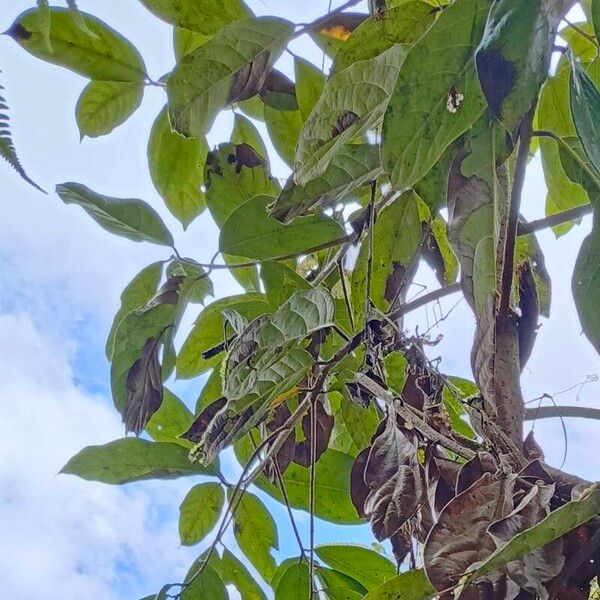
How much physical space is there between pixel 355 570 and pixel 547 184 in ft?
1.29

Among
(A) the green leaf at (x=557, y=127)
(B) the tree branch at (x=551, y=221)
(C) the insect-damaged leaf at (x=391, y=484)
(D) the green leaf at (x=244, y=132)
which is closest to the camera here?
(C) the insect-damaged leaf at (x=391, y=484)

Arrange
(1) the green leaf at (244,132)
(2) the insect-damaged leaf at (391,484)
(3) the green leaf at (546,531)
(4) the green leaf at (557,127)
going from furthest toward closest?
(1) the green leaf at (244,132), (4) the green leaf at (557,127), (2) the insect-damaged leaf at (391,484), (3) the green leaf at (546,531)

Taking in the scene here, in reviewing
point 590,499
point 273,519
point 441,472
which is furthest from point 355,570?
point 590,499

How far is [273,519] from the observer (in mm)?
644

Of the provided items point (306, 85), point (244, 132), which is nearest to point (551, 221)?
point (306, 85)

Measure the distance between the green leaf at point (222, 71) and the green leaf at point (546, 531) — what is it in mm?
332

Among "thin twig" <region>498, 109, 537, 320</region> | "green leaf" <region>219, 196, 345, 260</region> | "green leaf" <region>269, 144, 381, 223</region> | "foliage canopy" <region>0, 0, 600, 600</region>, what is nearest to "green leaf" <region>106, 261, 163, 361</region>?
"foliage canopy" <region>0, 0, 600, 600</region>

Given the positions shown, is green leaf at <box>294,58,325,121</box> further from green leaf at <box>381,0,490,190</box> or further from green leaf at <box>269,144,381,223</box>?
green leaf at <box>381,0,490,190</box>

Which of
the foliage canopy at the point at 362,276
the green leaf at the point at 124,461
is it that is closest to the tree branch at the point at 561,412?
the foliage canopy at the point at 362,276

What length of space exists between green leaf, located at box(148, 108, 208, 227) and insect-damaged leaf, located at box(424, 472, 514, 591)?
0.45m

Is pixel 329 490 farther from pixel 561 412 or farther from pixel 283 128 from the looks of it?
pixel 283 128

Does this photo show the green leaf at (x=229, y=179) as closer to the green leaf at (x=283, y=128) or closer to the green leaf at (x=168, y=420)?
the green leaf at (x=283, y=128)

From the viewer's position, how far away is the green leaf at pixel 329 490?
0.58 m

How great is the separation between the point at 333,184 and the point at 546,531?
25 cm
